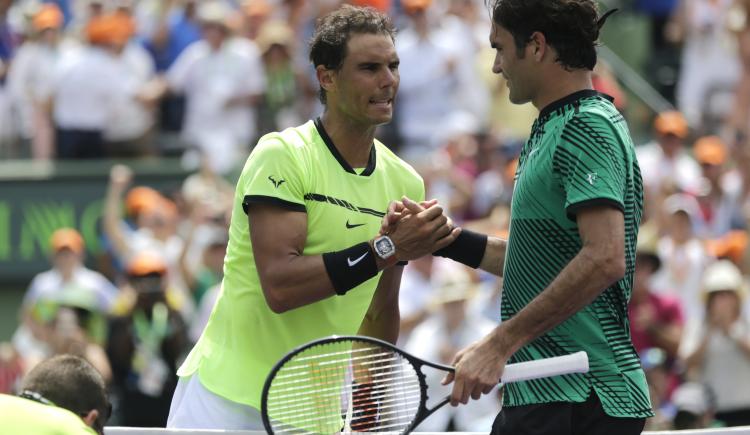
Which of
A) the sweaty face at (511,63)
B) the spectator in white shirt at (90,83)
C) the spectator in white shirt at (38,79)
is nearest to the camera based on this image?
the sweaty face at (511,63)

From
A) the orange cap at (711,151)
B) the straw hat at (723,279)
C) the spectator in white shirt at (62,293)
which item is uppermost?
the orange cap at (711,151)

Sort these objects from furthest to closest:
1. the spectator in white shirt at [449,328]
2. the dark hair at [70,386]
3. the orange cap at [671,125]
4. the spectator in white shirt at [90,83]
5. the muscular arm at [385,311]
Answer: the spectator in white shirt at [90,83] → the orange cap at [671,125] → the spectator in white shirt at [449,328] → the muscular arm at [385,311] → the dark hair at [70,386]

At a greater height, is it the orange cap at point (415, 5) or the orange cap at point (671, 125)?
the orange cap at point (415, 5)

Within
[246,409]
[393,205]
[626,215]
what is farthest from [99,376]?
[626,215]

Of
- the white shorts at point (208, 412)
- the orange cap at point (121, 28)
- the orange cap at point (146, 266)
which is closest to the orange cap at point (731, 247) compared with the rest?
the orange cap at point (146, 266)

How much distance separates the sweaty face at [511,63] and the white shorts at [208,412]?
133cm

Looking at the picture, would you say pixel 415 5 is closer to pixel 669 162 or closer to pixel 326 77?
pixel 669 162

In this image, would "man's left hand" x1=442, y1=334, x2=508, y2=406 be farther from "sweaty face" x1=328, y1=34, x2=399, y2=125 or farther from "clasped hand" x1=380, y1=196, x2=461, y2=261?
"sweaty face" x1=328, y1=34, x2=399, y2=125

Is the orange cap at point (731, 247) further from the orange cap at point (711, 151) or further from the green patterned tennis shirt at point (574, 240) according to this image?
the green patterned tennis shirt at point (574, 240)

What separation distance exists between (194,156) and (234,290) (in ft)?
22.0

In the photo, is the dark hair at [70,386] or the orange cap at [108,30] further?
the orange cap at [108,30]

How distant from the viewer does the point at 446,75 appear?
10758 mm

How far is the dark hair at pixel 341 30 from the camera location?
446cm

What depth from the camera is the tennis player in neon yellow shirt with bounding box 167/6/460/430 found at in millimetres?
4191
